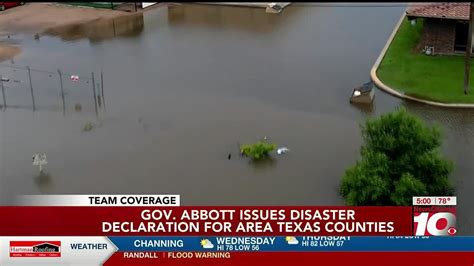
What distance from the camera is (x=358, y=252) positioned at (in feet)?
27.3

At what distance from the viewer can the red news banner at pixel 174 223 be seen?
860cm

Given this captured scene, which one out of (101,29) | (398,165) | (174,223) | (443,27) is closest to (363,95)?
(443,27)

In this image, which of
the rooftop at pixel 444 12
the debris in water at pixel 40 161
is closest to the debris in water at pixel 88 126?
the debris in water at pixel 40 161

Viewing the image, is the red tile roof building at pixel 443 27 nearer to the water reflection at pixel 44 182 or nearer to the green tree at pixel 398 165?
the green tree at pixel 398 165

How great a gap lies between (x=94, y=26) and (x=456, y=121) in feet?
48.1

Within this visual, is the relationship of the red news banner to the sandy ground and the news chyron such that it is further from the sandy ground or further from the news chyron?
the sandy ground

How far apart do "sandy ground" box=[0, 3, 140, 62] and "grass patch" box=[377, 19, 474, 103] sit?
11.6 meters

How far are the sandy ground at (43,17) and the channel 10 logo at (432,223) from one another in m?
18.3

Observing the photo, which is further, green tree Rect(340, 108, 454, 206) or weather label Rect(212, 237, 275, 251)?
green tree Rect(340, 108, 454, 206)

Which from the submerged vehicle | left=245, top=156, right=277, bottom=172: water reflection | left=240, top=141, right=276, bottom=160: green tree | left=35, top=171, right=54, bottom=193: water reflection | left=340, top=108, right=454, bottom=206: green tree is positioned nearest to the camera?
left=340, top=108, right=454, bottom=206: green tree

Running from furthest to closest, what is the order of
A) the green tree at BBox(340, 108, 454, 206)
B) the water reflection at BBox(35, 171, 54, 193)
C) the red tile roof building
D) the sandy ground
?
the sandy ground < the red tile roof building < the water reflection at BBox(35, 171, 54, 193) < the green tree at BBox(340, 108, 454, 206)

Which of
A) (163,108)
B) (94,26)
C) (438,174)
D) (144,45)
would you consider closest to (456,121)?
(438,174)

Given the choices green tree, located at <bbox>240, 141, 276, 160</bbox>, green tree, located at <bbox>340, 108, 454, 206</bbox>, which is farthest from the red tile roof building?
green tree, located at <bbox>340, 108, 454, 206</bbox>

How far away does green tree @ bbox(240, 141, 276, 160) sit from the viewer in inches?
551
